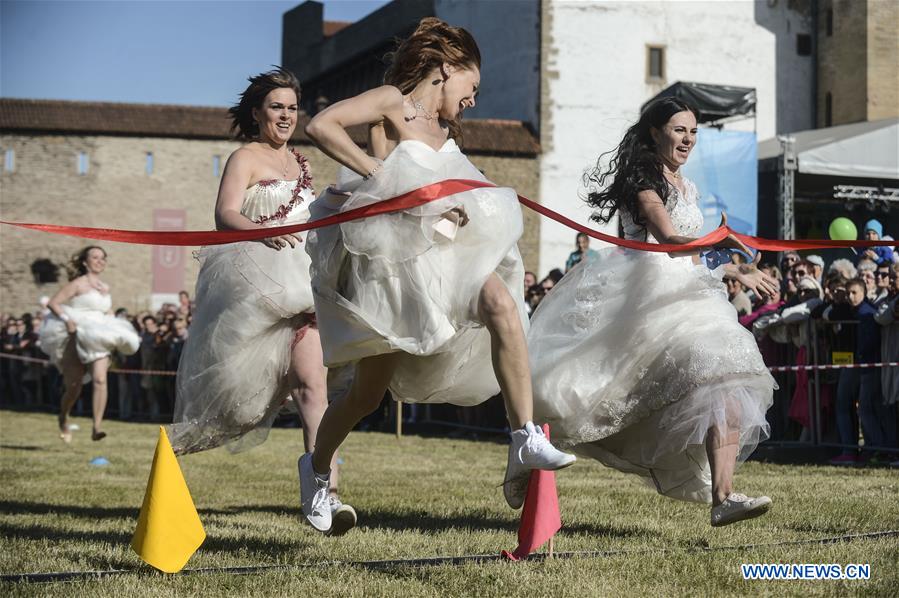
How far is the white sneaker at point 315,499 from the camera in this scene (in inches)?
228

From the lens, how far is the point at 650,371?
6.22 m

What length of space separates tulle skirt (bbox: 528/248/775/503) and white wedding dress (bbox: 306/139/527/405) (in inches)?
43.2

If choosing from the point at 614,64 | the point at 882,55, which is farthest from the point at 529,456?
the point at 882,55

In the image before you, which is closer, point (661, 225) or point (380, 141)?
point (380, 141)

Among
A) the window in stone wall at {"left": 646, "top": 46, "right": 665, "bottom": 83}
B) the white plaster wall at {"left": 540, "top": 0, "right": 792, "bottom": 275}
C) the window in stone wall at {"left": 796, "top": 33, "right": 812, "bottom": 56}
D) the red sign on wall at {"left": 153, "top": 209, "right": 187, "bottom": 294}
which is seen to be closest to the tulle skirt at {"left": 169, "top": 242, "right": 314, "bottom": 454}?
the white plaster wall at {"left": 540, "top": 0, "right": 792, "bottom": 275}

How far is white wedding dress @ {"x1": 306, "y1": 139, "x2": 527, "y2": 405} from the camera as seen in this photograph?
506cm

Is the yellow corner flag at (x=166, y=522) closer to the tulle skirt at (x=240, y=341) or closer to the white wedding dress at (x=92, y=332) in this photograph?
the tulle skirt at (x=240, y=341)

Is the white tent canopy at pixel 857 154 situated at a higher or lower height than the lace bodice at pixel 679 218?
higher

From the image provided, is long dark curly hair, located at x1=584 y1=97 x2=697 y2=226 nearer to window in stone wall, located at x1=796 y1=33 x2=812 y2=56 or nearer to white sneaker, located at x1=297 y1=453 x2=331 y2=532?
white sneaker, located at x1=297 y1=453 x2=331 y2=532

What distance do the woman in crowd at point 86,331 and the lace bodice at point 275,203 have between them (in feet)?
23.8

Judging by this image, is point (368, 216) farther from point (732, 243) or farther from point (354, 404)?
point (732, 243)

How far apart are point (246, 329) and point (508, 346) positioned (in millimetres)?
2266

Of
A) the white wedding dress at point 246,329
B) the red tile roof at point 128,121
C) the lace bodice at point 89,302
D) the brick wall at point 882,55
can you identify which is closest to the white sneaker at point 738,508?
the white wedding dress at point 246,329

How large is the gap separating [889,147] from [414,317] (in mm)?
20772
